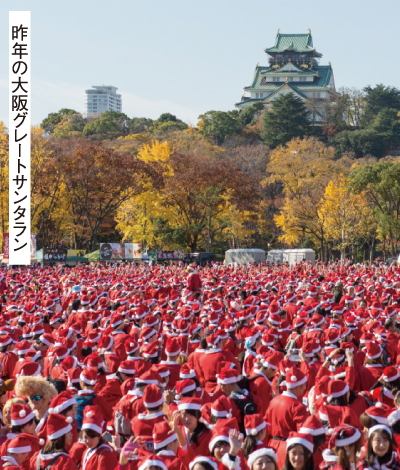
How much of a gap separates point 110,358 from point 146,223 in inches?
1722

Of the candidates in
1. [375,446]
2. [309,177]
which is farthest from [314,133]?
[375,446]

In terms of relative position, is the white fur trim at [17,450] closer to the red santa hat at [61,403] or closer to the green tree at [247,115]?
the red santa hat at [61,403]

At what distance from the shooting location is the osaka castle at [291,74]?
109012 millimetres

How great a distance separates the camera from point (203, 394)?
262 inches

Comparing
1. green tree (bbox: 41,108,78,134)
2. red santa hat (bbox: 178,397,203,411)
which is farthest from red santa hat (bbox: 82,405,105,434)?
green tree (bbox: 41,108,78,134)

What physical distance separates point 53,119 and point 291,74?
45054 millimetres

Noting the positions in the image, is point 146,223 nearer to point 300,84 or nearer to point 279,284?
point 279,284

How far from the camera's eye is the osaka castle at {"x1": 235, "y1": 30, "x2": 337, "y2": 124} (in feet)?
358

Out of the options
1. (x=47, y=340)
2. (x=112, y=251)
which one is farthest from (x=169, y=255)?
(x=47, y=340)

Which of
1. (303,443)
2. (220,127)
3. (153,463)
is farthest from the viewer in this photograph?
(220,127)

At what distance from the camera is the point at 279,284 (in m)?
17.3

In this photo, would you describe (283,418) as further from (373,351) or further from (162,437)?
(373,351)

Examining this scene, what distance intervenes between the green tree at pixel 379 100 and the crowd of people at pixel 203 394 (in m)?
78.3

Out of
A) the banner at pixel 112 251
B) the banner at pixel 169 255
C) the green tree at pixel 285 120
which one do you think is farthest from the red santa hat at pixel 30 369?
the green tree at pixel 285 120
